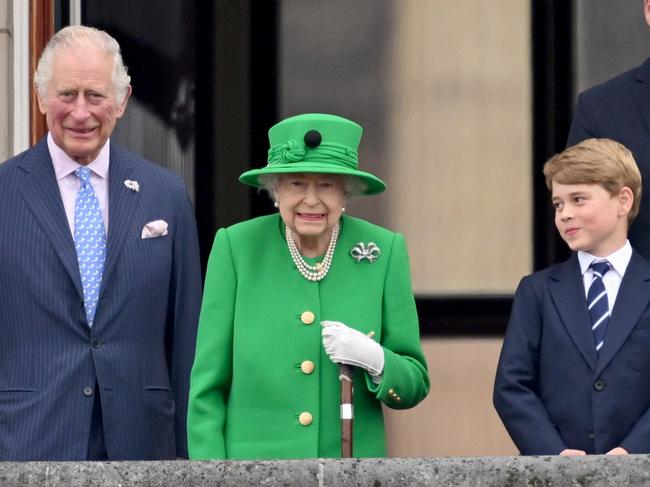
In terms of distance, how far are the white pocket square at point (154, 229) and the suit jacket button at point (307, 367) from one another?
1.80 feet

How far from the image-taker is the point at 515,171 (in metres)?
7.35

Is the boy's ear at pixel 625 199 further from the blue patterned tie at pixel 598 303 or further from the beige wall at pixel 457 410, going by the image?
the beige wall at pixel 457 410

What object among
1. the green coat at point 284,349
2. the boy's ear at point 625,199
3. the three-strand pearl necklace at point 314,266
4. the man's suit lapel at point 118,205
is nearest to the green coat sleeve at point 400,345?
the green coat at point 284,349

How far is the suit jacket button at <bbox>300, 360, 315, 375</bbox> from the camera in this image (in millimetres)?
5367

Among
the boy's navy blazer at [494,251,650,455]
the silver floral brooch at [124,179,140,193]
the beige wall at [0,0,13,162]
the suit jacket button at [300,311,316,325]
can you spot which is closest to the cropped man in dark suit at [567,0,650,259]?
the boy's navy blazer at [494,251,650,455]

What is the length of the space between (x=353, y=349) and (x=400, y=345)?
8.9 inches

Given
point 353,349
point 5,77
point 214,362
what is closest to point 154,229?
point 214,362

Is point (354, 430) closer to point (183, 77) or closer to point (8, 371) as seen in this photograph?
point (8, 371)

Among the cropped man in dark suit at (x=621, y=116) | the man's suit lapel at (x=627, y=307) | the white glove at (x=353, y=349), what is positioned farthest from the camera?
the cropped man in dark suit at (x=621, y=116)

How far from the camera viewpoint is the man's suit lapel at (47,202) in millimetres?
5449

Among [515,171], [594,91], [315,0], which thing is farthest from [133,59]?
[594,91]

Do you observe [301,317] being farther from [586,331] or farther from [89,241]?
[586,331]

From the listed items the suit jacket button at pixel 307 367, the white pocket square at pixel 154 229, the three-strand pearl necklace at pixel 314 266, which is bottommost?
the suit jacket button at pixel 307 367

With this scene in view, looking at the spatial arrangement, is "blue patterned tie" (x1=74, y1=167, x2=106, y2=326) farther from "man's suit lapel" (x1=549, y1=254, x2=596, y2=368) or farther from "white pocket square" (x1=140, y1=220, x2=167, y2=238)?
"man's suit lapel" (x1=549, y1=254, x2=596, y2=368)
